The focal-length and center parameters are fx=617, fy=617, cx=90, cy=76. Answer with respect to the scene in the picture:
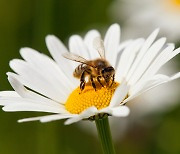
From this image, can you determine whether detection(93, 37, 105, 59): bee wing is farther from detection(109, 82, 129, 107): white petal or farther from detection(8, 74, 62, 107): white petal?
detection(109, 82, 129, 107): white petal

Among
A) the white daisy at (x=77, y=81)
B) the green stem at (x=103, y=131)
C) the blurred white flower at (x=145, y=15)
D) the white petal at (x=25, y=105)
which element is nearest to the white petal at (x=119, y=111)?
the white daisy at (x=77, y=81)

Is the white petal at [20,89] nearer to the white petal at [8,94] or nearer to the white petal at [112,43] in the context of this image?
the white petal at [8,94]

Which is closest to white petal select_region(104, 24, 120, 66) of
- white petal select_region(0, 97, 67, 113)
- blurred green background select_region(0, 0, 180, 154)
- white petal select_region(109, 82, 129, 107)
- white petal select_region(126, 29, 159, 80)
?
white petal select_region(126, 29, 159, 80)

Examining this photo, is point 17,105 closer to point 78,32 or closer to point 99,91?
point 99,91

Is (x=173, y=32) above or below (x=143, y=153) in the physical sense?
above

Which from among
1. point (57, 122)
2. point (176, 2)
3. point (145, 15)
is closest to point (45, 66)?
point (57, 122)

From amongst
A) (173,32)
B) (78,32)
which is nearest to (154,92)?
(173,32)
